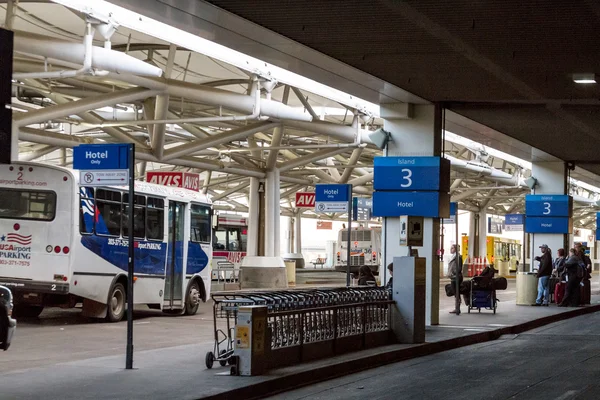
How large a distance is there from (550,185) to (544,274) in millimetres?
5654

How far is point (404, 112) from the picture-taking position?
22922 millimetres

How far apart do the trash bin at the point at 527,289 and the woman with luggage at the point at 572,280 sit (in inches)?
36.9

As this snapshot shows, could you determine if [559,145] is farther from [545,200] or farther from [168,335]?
[168,335]

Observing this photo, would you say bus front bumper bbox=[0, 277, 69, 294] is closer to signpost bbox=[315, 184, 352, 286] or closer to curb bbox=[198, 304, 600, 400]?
signpost bbox=[315, 184, 352, 286]

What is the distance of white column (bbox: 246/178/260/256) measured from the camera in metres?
44.7

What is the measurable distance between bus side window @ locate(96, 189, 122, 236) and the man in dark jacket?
1365 centimetres

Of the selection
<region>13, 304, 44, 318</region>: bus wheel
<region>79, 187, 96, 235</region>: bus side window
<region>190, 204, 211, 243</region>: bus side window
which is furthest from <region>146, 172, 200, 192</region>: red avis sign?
<region>79, 187, 96, 235</region>: bus side window

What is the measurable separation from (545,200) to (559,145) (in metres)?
4.12

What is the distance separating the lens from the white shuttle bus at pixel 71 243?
22.3m

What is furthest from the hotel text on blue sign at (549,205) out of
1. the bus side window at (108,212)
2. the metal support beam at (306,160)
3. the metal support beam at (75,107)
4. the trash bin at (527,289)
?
the bus side window at (108,212)

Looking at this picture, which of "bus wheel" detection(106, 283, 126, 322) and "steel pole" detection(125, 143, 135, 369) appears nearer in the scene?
"steel pole" detection(125, 143, 135, 369)

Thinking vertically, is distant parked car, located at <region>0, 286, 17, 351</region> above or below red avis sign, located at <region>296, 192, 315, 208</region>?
below

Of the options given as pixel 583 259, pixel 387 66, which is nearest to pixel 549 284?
pixel 583 259

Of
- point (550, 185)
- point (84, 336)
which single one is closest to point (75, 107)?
point (84, 336)
